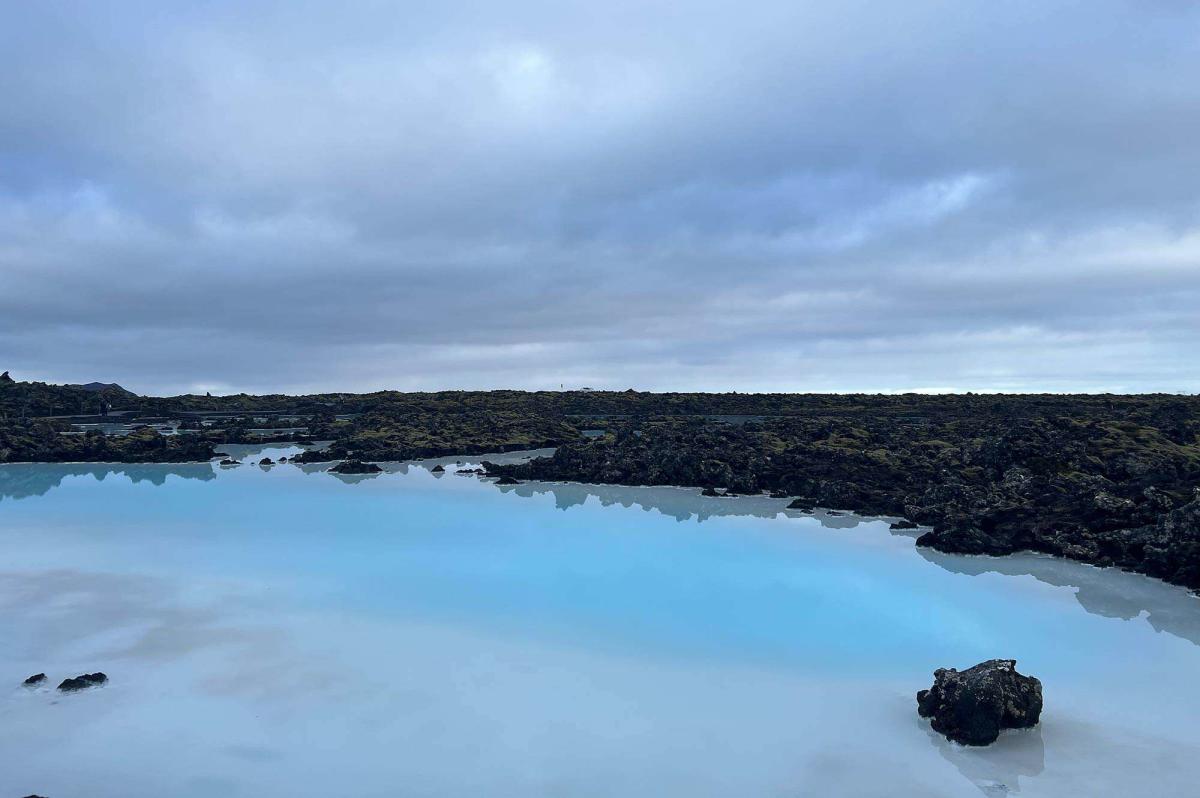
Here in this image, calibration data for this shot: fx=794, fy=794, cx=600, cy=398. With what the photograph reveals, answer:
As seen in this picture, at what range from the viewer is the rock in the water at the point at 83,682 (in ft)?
31.4

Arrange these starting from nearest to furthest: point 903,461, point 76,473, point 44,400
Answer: point 903,461, point 76,473, point 44,400

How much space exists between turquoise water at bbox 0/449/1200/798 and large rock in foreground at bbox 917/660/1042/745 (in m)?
0.21

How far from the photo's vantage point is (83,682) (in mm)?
9672

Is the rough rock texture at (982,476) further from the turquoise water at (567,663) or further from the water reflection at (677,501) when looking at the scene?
the turquoise water at (567,663)

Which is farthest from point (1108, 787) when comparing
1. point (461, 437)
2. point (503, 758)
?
point (461, 437)

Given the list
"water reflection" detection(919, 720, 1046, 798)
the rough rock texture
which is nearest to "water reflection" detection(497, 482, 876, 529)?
the rough rock texture

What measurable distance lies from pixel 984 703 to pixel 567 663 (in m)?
5.12

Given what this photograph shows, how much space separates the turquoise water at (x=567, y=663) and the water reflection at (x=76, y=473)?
1282cm

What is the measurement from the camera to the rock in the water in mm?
9569

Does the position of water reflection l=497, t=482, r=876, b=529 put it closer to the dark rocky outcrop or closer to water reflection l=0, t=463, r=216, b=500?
the dark rocky outcrop

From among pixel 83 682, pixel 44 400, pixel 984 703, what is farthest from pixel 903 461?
pixel 44 400

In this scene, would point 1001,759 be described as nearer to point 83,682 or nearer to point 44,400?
point 83,682

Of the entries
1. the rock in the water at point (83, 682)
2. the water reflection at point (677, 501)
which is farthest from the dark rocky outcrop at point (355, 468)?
the rock in the water at point (83, 682)

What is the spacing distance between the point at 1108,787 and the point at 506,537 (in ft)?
49.3
